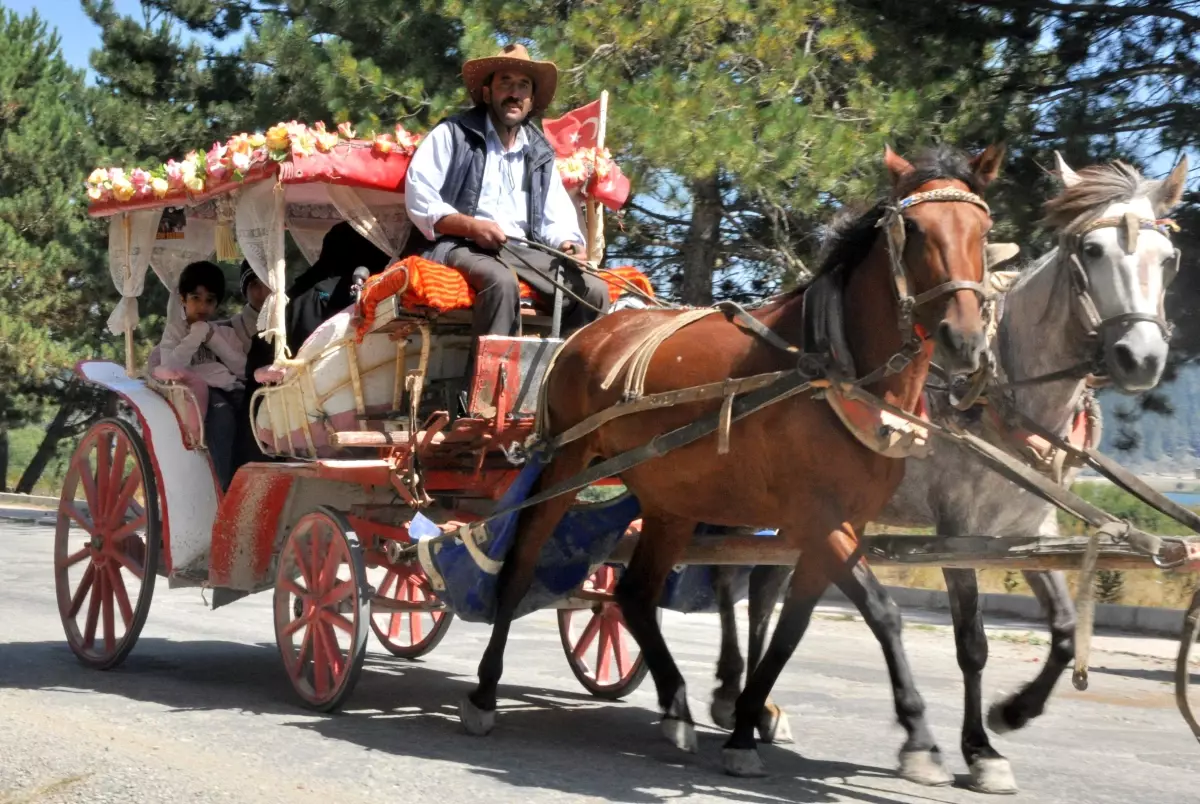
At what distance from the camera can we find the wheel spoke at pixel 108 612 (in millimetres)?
7316

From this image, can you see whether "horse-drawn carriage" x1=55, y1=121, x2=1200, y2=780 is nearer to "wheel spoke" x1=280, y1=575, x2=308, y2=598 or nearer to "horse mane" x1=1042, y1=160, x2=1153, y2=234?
"wheel spoke" x1=280, y1=575, x2=308, y2=598

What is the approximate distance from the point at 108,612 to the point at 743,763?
3.74m

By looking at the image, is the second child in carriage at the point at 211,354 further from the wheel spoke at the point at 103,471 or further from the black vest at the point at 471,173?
the black vest at the point at 471,173

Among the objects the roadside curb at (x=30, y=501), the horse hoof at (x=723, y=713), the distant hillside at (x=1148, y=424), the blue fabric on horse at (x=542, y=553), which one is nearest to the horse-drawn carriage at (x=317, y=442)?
the blue fabric on horse at (x=542, y=553)

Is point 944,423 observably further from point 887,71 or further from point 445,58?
point 445,58

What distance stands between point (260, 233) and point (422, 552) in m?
1.82

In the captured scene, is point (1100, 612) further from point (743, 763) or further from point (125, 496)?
point (125, 496)

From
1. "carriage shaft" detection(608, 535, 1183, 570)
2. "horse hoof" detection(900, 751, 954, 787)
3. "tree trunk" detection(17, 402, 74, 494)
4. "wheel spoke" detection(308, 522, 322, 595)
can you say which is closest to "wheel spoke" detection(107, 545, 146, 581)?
"wheel spoke" detection(308, 522, 322, 595)

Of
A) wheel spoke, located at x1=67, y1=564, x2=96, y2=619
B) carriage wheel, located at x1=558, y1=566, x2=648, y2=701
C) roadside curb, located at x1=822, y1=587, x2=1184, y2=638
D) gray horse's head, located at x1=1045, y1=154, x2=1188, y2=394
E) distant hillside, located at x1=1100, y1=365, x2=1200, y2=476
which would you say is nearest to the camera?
gray horse's head, located at x1=1045, y1=154, x2=1188, y2=394

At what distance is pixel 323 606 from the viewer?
6.35 metres

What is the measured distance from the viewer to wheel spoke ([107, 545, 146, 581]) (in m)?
7.38

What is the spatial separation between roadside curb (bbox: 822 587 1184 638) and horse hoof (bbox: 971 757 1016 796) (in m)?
5.49

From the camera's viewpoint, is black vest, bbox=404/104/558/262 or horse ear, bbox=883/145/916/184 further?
black vest, bbox=404/104/558/262

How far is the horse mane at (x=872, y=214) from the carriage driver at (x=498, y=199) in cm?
160
